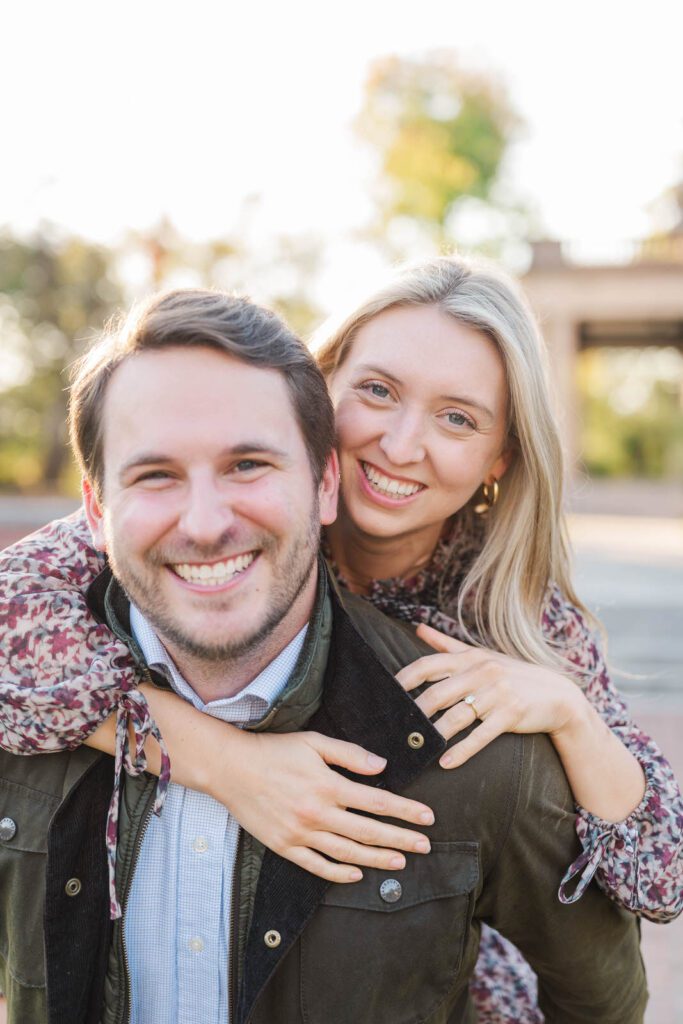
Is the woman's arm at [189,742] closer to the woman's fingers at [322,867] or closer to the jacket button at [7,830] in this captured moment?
the woman's fingers at [322,867]

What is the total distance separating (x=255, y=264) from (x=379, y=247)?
4.92 m

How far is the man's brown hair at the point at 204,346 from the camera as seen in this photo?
2.14 meters

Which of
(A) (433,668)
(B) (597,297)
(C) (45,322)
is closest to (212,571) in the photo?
(A) (433,668)

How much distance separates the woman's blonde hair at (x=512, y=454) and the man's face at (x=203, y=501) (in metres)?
0.84

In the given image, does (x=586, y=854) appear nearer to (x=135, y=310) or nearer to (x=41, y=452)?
(x=135, y=310)

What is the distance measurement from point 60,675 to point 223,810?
46 cm

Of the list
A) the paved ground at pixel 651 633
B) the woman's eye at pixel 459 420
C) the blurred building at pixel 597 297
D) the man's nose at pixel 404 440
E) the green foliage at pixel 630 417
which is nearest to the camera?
the man's nose at pixel 404 440

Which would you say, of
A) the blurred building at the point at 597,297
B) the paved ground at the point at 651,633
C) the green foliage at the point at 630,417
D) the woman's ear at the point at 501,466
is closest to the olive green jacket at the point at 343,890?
the woman's ear at the point at 501,466

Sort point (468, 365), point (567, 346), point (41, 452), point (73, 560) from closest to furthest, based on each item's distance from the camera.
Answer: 1. point (73, 560)
2. point (468, 365)
3. point (567, 346)
4. point (41, 452)

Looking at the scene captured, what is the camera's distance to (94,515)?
236cm

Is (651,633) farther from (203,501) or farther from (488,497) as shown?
(203,501)

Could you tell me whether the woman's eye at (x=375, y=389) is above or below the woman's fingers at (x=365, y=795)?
above

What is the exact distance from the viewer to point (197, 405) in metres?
2.10

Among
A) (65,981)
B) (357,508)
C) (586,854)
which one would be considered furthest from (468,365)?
(65,981)
